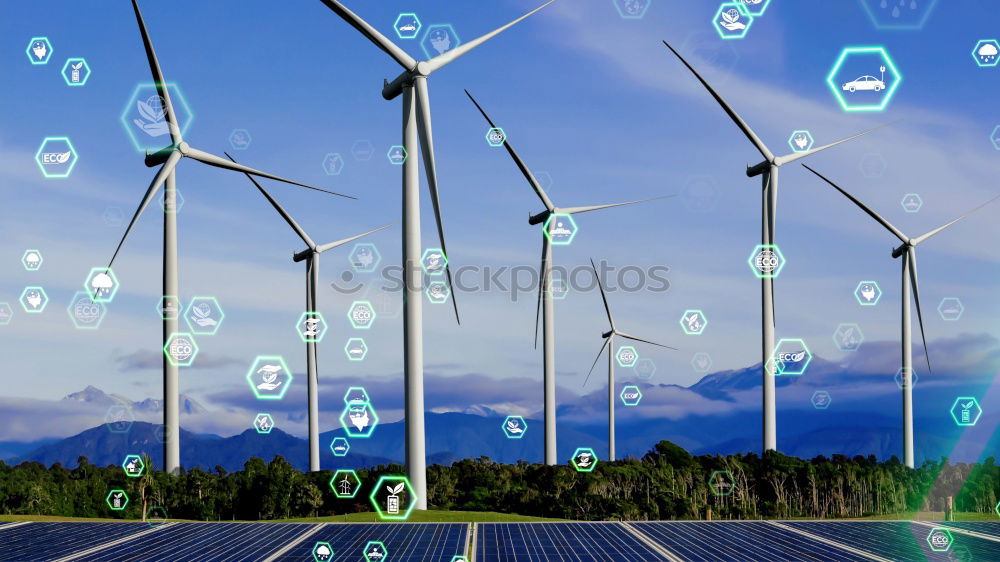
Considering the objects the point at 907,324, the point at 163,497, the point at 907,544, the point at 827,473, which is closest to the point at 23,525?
the point at 163,497

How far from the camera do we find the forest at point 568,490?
191 ft

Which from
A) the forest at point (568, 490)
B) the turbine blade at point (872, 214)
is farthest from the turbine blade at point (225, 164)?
the turbine blade at point (872, 214)

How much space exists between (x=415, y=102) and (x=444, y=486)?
23.5 metres

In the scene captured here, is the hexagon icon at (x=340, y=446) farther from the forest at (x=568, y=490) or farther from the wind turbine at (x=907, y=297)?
the wind turbine at (x=907, y=297)

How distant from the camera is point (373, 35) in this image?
5009 cm

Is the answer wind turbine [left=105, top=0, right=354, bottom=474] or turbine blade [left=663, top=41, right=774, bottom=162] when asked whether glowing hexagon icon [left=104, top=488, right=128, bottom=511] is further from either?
turbine blade [left=663, top=41, right=774, bottom=162]

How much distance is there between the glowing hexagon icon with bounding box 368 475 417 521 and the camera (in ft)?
145

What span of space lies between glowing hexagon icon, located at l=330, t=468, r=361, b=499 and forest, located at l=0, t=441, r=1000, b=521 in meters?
1.21

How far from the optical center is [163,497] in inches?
2240

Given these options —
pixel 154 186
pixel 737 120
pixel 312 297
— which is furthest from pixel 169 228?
pixel 737 120

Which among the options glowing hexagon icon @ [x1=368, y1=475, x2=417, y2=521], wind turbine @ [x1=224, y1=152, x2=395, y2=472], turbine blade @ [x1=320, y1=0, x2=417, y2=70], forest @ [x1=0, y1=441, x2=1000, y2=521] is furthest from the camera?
wind turbine @ [x1=224, y1=152, x2=395, y2=472]

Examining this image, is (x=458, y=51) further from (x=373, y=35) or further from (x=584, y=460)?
(x=584, y=460)

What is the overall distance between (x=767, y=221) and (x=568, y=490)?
23022 millimetres

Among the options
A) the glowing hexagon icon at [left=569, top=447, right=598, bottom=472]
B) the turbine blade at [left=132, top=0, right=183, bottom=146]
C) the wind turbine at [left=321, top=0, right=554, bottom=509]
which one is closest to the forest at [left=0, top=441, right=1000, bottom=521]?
the glowing hexagon icon at [left=569, top=447, right=598, bottom=472]
